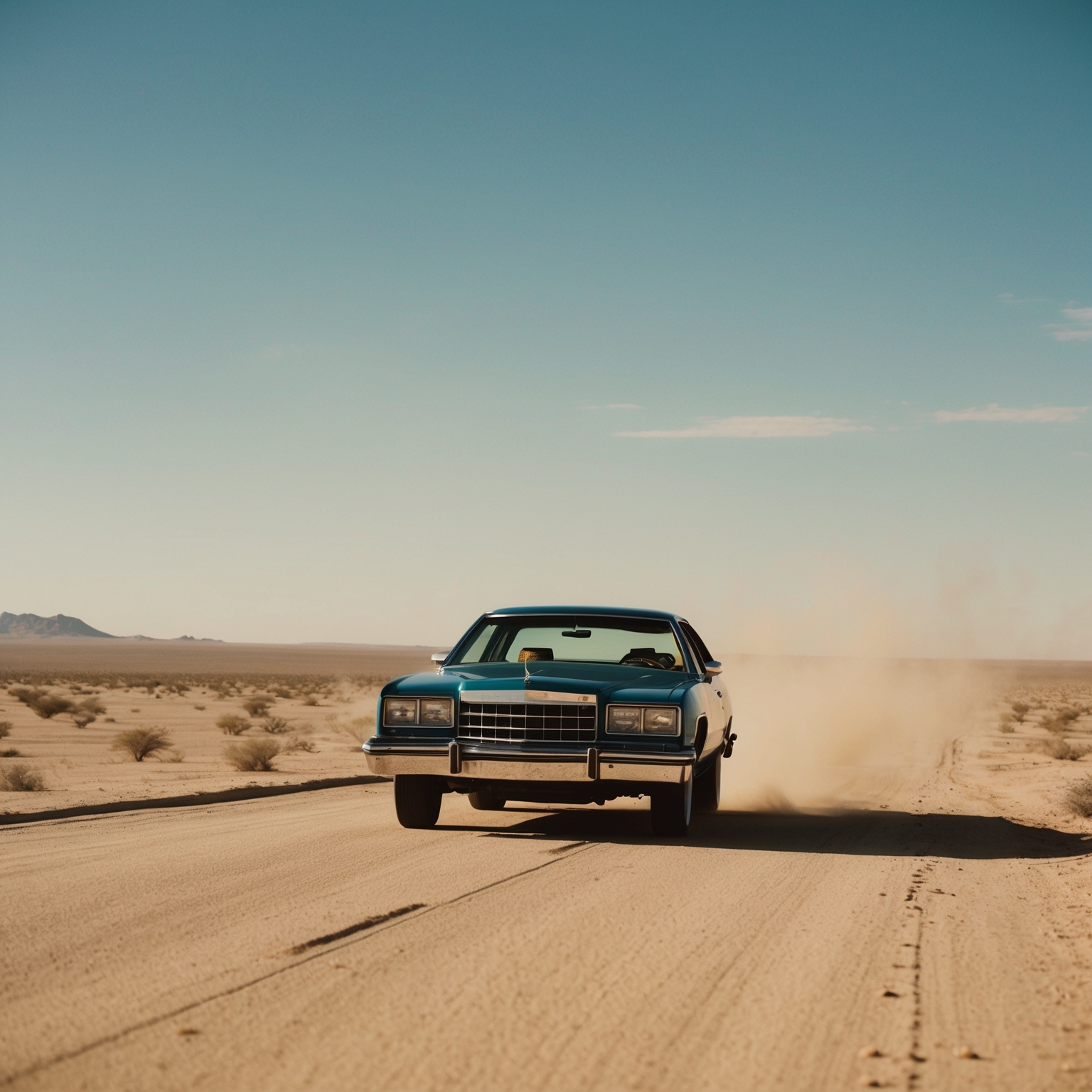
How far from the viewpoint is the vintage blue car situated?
9789mm

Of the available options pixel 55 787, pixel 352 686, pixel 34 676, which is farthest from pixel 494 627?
pixel 34 676

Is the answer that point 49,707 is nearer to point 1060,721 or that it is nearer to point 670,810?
point 670,810

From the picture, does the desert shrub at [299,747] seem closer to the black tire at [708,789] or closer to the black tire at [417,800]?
the black tire at [708,789]

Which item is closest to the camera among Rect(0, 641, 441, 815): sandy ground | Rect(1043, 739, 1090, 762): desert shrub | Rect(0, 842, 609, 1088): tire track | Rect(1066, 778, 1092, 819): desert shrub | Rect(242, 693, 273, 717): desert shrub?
Rect(0, 842, 609, 1088): tire track

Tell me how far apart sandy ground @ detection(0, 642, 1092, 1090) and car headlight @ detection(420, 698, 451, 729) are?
99cm

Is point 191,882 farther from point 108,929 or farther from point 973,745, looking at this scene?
point 973,745

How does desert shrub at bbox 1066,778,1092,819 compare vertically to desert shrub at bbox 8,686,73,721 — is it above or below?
above

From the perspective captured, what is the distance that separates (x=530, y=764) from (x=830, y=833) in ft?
11.4

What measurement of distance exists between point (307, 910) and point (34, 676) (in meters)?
74.6

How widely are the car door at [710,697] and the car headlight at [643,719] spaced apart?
1003 mm

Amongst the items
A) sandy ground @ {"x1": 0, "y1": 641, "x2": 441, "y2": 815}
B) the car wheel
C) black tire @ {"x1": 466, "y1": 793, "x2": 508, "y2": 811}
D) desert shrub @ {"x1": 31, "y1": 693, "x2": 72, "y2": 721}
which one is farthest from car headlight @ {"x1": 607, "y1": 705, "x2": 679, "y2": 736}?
desert shrub @ {"x1": 31, "y1": 693, "x2": 72, "y2": 721}

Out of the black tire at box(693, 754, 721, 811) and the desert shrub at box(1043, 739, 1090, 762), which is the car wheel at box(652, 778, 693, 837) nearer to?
the black tire at box(693, 754, 721, 811)

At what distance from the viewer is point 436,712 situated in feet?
33.4

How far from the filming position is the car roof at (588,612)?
11.8 m
